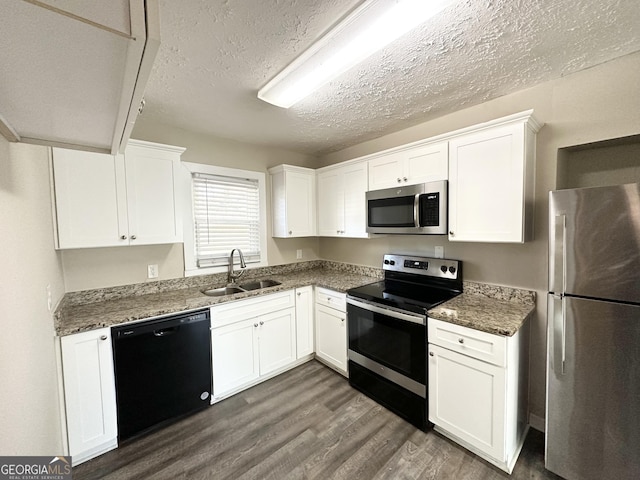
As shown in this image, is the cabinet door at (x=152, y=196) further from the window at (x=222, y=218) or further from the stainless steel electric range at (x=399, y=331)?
the stainless steel electric range at (x=399, y=331)

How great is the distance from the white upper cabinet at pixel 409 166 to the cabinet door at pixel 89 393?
97.3 inches

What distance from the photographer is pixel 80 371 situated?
1702 millimetres

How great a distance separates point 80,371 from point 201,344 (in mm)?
732

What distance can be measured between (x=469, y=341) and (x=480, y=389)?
304 millimetres

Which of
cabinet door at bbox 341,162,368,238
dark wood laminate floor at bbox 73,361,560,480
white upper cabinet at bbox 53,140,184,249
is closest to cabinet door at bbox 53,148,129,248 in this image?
white upper cabinet at bbox 53,140,184,249

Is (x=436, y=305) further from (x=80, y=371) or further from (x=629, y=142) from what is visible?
(x=80, y=371)

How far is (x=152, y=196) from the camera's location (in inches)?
85.4

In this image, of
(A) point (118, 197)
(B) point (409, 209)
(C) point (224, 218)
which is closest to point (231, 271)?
(C) point (224, 218)

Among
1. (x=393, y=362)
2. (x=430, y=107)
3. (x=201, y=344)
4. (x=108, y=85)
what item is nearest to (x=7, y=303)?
(x=108, y=85)

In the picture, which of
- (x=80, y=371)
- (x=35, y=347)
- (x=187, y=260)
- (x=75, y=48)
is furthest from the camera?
(x=187, y=260)

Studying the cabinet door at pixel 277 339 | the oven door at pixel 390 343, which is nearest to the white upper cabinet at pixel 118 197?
the cabinet door at pixel 277 339

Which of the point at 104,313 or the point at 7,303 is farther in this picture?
the point at 104,313

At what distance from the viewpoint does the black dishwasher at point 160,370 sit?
6.07 ft

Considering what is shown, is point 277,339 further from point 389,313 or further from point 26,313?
point 26,313
